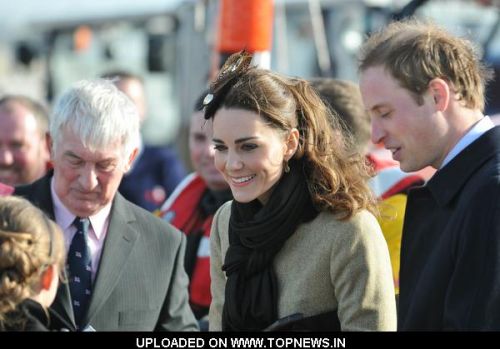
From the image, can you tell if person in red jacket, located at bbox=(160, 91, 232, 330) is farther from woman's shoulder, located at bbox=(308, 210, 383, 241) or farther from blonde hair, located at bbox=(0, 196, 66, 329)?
blonde hair, located at bbox=(0, 196, 66, 329)

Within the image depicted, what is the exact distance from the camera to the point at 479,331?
309cm

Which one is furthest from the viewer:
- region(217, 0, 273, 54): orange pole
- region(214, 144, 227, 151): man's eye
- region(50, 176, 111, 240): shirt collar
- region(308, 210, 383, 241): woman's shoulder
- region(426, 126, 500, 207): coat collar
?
region(217, 0, 273, 54): orange pole

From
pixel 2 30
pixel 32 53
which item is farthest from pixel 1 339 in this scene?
pixel 2 30

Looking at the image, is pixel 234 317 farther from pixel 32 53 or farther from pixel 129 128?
pixel 32 53

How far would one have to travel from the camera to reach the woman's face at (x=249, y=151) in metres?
3.50

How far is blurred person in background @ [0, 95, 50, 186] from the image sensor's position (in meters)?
5.96

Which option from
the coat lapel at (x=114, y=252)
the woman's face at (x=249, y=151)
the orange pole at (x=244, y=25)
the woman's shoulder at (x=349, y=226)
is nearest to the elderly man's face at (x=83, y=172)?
the coat lapel at (x=114, y=252)

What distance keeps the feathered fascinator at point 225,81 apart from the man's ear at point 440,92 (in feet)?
Answer: 2.27

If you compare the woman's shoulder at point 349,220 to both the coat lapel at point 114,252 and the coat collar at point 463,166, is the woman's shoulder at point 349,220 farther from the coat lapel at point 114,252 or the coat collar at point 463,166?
the coat lapel at point 114,252

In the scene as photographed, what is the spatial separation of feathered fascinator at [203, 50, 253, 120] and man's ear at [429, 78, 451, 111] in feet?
2.27

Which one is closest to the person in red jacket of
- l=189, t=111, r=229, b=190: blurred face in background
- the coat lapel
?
l=189, t=111, r=229, b=190: blurred face in background

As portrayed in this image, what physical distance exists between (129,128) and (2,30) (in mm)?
25112

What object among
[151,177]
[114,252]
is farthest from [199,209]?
[151,177]

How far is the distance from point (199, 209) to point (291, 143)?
198 cm
